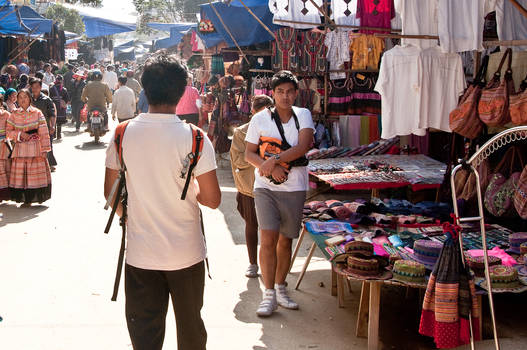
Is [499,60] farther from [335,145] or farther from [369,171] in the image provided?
[335,145]

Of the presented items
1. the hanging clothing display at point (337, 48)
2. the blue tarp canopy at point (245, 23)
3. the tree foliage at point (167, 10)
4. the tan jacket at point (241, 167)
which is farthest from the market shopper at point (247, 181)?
the tree foliage at point (167, 10)

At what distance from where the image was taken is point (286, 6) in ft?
34.3

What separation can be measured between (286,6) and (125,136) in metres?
7.88

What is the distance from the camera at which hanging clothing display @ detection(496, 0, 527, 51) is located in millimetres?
6516

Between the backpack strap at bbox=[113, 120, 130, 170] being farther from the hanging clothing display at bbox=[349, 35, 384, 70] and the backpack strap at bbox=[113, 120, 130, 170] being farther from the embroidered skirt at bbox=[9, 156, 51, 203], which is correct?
the hanging clothing display at bbox=[349, 35, 384, 70]

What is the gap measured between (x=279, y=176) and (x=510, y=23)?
3.41m

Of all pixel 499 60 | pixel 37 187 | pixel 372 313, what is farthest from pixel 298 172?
pixel 37 187

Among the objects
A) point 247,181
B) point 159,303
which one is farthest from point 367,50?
point 159,303

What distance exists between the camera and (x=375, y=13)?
895 centimetres

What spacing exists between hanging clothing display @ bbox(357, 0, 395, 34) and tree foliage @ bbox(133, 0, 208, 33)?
125 feet

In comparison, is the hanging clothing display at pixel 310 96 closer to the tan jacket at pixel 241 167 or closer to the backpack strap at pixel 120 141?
the tan jacket at pixel 241 167

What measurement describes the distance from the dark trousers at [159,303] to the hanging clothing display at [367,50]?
7261 millimetres

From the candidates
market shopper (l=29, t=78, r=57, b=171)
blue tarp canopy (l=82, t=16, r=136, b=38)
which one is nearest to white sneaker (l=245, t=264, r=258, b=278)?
market shopper (l=29, t=78, r=57, b=171)

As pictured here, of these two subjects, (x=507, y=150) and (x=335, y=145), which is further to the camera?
(x=335, y=145)
